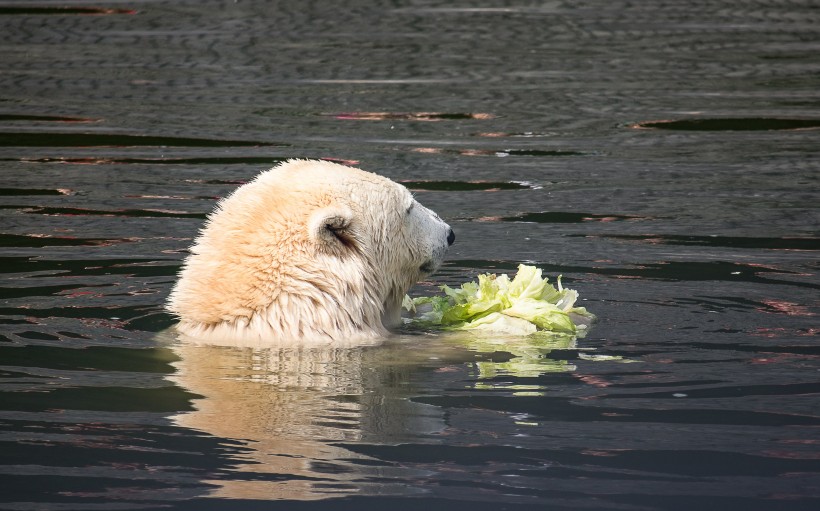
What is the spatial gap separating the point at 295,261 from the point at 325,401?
2.64 ft

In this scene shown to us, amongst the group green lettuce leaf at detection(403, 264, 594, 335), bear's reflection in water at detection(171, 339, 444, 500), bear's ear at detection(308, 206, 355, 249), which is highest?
bear's ear at detection(308, 206, 355, 249)

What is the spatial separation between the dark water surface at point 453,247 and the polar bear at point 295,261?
16 centimetres

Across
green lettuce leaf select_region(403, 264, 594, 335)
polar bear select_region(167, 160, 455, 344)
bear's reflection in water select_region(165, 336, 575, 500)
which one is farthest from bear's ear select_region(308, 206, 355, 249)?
green lettuce leaf select_region(403, 264, 594, 335)

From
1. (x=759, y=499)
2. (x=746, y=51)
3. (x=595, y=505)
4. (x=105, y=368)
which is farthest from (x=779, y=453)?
(x=746, y=51)

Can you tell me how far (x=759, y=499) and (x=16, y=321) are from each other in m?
3.97

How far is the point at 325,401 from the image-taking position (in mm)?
5328

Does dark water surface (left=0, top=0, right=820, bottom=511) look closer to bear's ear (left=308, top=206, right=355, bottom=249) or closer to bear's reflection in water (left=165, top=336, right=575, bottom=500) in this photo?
bear's reflection in water (left=165, top=336, right=575, bottom=500)

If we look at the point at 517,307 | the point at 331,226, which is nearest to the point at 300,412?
the point at 331,226

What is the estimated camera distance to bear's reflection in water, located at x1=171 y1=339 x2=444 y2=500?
4391mm

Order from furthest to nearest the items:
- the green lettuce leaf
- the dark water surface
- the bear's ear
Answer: the green lettuce leaf → the bear's ear → the dark water surface

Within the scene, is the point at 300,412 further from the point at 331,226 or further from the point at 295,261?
the point at 331,226

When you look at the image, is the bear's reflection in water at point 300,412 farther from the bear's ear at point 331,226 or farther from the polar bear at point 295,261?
the bear's ear at point 331,226

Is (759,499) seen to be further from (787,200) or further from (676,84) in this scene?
(676,84)

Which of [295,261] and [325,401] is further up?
[295,261]
